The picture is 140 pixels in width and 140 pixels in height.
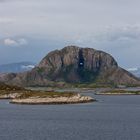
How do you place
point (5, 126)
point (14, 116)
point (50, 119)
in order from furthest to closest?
1. point (14, 116)
2. point (50, 119)
3. point (5, 126)

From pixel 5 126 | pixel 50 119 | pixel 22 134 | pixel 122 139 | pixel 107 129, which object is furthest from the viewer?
pixel 50 119

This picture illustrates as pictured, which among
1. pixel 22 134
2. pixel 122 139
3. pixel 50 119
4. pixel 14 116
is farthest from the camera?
pixel 14 116

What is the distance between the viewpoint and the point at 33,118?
142 m

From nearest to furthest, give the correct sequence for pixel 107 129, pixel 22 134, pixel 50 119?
pixel 22 134
pixel 107 129
pixel 50 119

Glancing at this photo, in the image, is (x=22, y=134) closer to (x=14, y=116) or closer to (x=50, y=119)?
(x=50, y=119)

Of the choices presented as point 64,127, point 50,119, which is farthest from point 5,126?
point 50,119

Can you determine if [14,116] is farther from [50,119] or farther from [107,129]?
[107,129]

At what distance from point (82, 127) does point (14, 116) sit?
37.6 m

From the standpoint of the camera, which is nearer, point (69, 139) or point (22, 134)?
point (69, 139)

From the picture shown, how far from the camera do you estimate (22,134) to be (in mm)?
101688

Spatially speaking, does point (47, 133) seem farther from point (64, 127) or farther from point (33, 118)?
point (33, 118)

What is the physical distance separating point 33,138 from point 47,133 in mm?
8692

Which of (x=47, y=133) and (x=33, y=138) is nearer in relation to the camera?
(x=33, y=138)

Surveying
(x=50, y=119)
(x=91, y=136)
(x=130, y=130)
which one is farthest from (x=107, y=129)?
(x=50, y=119)
